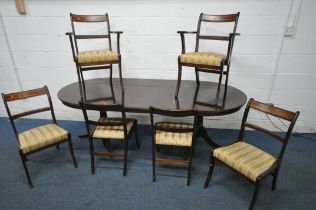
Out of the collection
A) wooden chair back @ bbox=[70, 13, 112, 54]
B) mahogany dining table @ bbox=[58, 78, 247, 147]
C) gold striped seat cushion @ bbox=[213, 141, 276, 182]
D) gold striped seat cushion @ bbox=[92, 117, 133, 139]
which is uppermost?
wooden chair back @ bbox=[70, 13, 112, 54]

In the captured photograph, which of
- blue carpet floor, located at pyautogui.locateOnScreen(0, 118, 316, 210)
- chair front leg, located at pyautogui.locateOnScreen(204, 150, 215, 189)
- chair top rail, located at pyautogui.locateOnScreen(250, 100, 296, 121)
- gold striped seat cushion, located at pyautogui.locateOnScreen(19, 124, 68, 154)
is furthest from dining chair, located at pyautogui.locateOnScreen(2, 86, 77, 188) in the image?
chair top rail, located at pyautogui.locateOnScreen(250, 100, 296, 121)

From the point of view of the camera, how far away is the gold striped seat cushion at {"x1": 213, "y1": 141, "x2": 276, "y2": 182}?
1595 millimetres

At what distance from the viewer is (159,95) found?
86.7 inches

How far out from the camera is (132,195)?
188cm

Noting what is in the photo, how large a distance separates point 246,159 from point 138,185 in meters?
0.97

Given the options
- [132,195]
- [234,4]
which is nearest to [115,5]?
[234,4]

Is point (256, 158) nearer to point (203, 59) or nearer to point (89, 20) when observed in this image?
point (203, 59)

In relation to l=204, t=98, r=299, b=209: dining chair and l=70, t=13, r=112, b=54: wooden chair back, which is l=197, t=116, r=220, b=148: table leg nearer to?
l=204, t=98, r=299, b=209: dining chair

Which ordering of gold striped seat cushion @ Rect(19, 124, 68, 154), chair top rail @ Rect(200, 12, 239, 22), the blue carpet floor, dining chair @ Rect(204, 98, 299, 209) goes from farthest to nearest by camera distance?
chair top rail @ Rect(200, 12, 239, 22) < gold striped seat cushion @ Rect(19, 124, 68, 154) < the blue carpet floor < dining chair @ Rect(204, 98, 299, 209)

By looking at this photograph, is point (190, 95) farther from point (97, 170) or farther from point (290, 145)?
point (290, 145)

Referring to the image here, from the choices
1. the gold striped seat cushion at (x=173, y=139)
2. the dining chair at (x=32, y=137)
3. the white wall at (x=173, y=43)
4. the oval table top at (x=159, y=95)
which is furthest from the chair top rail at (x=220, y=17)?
the dining chair at (x=32, y=137)

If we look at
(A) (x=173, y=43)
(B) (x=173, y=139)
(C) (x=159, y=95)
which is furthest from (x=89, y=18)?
(B) (x=173, y=139)

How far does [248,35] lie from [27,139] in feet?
8.31

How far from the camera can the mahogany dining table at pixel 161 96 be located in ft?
6.33
